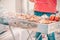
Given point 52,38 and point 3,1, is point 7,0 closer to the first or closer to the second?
point 3,1

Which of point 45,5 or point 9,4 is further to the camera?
point 9,4

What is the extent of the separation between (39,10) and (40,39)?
415 millimetres

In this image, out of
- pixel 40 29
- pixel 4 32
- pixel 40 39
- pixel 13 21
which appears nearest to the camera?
pixel 40 29

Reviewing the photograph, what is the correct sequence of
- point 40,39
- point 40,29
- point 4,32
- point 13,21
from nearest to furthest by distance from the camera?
point 40,29 → point 13,21 → point 4,32 → point 40,39

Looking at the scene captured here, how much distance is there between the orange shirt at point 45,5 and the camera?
91.3 inches

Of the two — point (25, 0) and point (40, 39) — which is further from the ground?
point (25, 0)

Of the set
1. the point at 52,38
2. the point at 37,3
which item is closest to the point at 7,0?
the point at 37,3

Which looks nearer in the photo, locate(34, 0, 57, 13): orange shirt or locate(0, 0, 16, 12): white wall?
locate(34, 0, 57, 13): orange shirt

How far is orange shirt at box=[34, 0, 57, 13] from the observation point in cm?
232

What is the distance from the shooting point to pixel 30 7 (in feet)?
8.16

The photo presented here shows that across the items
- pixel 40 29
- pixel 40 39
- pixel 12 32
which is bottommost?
pixel 40 39

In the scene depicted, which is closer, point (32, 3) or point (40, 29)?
point (40, 29)

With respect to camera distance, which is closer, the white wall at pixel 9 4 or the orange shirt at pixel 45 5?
the orange shirt at pixel 45 5

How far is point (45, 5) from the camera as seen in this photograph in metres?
2.36
